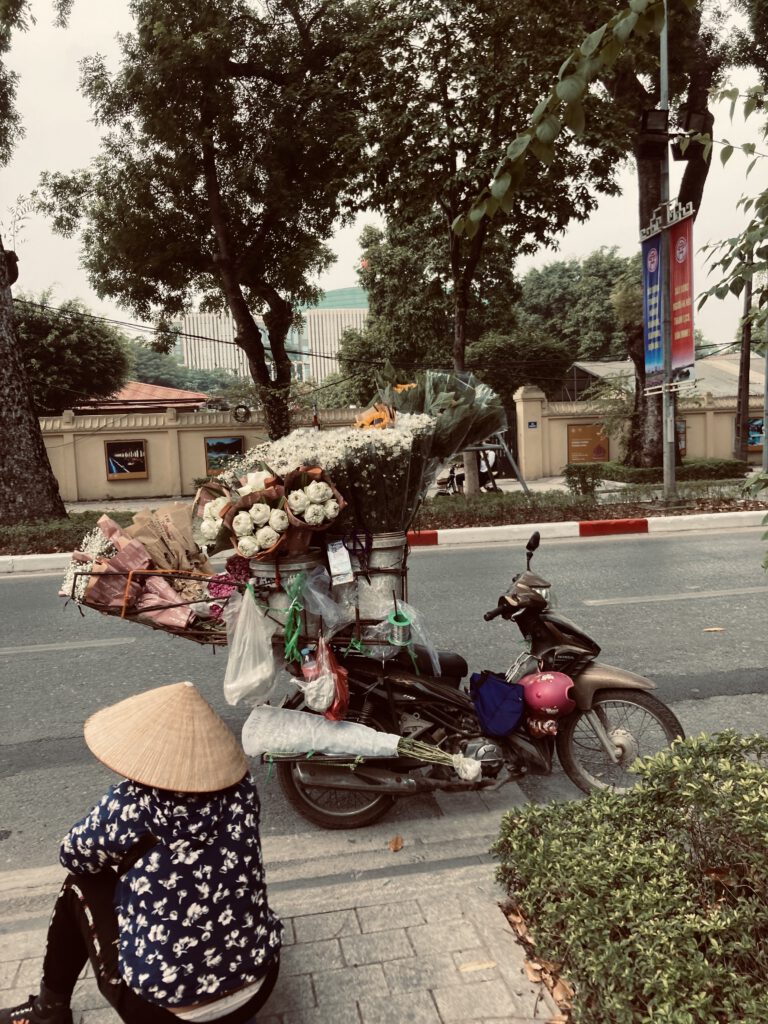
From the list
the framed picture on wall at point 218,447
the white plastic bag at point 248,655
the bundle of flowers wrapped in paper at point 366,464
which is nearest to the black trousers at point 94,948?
the white plastic bag at point 248,655

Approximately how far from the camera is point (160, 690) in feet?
7.41

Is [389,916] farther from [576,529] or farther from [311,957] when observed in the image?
[576,529]

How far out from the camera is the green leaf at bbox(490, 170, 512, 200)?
1.95m

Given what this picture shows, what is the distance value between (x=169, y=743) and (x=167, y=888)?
346mm

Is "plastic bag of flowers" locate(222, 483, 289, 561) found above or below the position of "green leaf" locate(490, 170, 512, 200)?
below

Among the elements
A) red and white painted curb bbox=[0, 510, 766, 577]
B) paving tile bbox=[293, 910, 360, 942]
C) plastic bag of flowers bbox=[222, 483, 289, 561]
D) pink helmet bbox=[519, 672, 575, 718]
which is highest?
plastic bag of flowers bbox=[222, 483, 289, 561]

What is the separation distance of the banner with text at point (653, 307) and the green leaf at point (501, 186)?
12.8 m

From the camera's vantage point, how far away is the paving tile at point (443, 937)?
8.23 ft

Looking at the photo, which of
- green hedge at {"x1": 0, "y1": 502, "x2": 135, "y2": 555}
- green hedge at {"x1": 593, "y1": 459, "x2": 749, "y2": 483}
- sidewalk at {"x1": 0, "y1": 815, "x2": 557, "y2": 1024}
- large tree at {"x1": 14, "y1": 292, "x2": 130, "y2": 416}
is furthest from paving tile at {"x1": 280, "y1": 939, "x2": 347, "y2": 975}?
large tree at {"x1": 14, "y1": 292, "x2": 130, "y2": 416}

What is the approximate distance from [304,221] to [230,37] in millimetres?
4064

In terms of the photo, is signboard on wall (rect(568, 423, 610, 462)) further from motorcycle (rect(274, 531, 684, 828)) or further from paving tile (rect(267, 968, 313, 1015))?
paving tile (rect(267, 968, 313, 1015))

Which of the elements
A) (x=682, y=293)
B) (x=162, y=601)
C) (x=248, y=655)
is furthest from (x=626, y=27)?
(x=682, y=293)

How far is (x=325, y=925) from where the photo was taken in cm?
268

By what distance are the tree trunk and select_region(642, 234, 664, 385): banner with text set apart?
10262 mm
